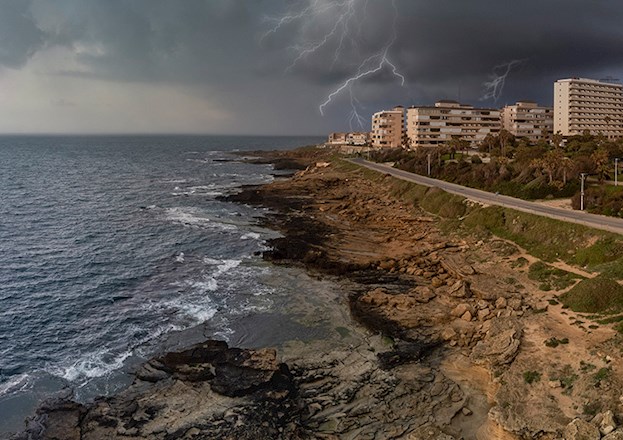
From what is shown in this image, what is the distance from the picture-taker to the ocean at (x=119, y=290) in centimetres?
2720

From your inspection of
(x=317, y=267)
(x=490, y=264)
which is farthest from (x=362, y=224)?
(x=490, y=264)

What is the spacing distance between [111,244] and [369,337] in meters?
36.9

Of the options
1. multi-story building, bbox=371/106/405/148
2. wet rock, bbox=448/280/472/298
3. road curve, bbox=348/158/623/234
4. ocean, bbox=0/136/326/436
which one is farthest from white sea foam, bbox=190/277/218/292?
multi-story building, bbox=371/106/405/148

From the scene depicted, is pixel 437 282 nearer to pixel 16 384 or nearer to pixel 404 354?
pixel 404 354

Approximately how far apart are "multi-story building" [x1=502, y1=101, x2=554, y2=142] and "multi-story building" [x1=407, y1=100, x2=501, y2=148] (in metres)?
3.98

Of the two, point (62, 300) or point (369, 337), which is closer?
point (369, 337)

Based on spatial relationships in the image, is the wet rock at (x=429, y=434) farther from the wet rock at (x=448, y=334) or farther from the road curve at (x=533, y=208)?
the road curve at (x=533, y=208)

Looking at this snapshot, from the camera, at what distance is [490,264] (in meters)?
39.6

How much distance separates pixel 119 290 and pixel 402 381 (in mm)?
25693

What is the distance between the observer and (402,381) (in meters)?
23.7

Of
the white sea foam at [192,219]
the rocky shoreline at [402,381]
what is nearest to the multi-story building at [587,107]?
the white sea foam at [192,219]

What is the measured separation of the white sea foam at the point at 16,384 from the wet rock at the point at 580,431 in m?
25.7

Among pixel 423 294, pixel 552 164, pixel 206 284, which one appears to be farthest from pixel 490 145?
pixel 206 284

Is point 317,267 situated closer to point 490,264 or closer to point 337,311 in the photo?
point 337,311
